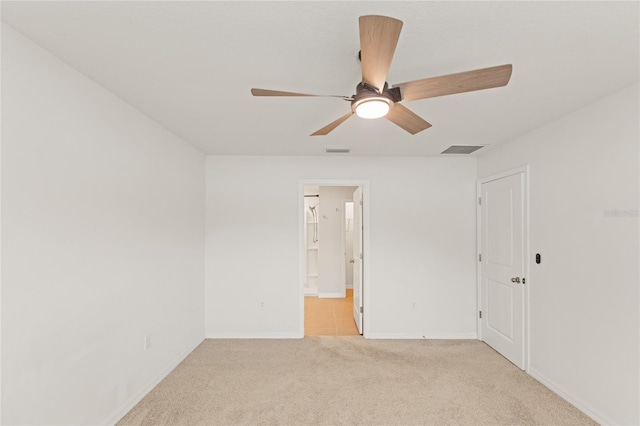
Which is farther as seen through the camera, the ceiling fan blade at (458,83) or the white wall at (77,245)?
the white wall at (77,245)

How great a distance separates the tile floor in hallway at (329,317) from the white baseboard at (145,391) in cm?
162

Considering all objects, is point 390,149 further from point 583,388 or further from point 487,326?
A: point 583,388

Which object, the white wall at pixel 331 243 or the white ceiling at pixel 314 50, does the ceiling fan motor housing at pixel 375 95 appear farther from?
the white wall at pixel 331 243

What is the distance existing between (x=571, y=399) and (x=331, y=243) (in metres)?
4.63

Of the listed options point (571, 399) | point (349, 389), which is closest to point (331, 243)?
point (349, 389)

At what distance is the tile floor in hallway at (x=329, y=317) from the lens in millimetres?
4586

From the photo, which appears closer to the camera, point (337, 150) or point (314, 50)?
point (314, 50)

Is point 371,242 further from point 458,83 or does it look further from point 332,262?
point 458,83

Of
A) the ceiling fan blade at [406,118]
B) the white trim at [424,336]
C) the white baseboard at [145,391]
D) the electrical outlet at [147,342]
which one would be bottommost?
the white trim at [424,336]

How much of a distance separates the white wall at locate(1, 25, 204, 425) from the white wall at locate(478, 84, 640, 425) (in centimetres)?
361

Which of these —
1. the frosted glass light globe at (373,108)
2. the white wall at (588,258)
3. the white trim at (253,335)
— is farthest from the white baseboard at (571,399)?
the frosted glass light globe at (373,108)

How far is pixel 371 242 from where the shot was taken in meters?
4.34

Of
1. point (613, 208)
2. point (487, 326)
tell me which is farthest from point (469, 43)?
point (487, 326)

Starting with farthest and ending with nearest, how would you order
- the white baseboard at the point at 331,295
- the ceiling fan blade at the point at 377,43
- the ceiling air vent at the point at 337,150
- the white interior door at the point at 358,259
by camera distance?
the white baseboard at the point at 331,295 < the white interior door at the point at 358,259 < the ceiling air vent at the point at 337,150 < the ceiling fan blade at the point at 377,43
